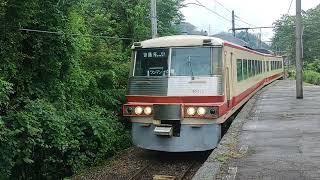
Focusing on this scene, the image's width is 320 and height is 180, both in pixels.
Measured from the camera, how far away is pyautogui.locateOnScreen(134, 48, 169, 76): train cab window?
1170 cm

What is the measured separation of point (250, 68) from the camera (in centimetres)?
1798

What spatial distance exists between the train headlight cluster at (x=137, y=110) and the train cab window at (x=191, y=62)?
106 cm

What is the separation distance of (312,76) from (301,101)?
2386 cm

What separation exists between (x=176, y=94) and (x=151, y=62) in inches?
47.3

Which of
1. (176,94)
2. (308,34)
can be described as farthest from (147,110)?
(308,34)

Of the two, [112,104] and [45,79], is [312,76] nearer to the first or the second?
[112,104]

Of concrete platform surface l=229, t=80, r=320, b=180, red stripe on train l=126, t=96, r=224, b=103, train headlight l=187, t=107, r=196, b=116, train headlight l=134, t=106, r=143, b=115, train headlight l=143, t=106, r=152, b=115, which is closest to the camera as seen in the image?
concrete platform surface l=229, t=80, r=320, b=180

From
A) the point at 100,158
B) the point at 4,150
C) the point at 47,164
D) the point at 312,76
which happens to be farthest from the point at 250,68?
the point at 312,76

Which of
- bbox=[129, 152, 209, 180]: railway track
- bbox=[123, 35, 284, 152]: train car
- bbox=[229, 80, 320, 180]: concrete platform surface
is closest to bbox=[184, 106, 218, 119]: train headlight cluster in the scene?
bbox=[123, 35, 284, 152]: train car

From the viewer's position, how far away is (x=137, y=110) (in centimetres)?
1134

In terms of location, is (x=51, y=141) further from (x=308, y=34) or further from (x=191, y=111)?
(x=308, y=34)

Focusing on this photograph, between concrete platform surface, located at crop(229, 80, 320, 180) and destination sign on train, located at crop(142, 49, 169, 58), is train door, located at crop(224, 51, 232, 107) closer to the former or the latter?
concrete platform surface, located at crop(229, 80, 320, 180)

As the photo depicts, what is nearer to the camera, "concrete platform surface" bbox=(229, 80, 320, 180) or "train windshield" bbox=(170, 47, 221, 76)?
"concrete platform surface" bbox=(229, 80, 320, 180)

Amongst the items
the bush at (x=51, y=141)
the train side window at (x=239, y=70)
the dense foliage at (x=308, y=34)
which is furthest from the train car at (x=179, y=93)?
the dense foliage at (x=308, y=34)
